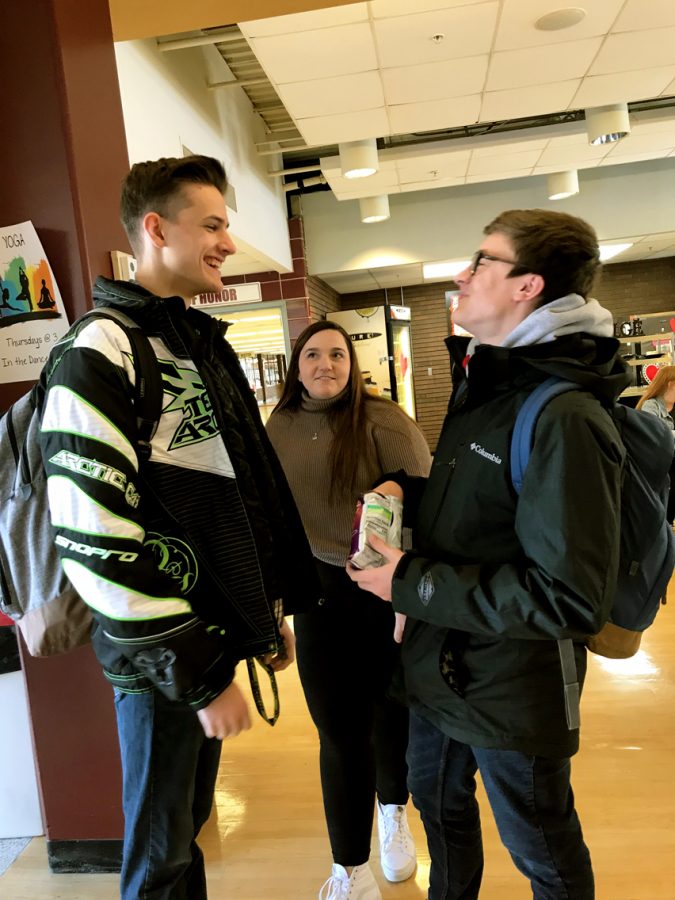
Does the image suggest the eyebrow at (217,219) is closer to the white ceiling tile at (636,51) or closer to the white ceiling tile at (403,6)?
the white ceiling tile at (403,6)

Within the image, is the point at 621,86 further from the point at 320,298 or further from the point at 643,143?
the point at 320,298

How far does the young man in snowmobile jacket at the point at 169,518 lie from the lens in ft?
3.35

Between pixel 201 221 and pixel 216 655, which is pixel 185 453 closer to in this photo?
pixel 216 655

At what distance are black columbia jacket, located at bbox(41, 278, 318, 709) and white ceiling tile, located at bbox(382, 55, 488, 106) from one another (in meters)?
3.57

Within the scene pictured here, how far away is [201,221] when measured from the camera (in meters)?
1.26

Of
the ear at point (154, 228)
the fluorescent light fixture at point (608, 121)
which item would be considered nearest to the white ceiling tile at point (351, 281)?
the fluorescent light fixture at point (608, 121)

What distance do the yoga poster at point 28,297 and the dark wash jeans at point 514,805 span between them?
1486 mm

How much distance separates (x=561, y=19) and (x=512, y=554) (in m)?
3.72

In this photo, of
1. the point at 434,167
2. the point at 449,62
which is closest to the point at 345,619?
the point at 449,62

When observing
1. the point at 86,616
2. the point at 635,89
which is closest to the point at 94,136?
the point at 86,616

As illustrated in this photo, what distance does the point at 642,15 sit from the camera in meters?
3.68

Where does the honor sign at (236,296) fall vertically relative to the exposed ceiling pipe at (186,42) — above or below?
below

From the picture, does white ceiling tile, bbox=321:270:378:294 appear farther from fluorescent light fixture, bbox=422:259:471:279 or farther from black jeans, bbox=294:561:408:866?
black jeans, bbox=294:561:408:866

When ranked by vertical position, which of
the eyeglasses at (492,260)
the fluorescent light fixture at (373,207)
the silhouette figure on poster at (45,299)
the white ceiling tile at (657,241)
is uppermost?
the fluorescent light fixture at (373,207)
